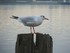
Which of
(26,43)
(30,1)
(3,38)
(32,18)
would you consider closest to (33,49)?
(26,43)

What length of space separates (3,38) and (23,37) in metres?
4.06

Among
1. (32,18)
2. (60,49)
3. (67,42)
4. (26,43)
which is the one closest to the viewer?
(26,43)

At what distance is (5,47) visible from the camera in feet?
18.7

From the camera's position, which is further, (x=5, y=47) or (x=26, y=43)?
(x=5, y=47)

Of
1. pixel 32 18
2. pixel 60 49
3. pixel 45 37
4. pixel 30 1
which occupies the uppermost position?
pixel 30 1

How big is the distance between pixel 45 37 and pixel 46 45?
9 centimetres

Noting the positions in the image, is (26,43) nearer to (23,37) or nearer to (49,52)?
(23,37)

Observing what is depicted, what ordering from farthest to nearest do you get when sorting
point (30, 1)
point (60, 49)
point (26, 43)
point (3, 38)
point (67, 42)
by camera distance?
1. point (30, 1)
2. point (3, 38)
3. point (67, 42)
4. point (60, 49)
5. point (26, 43)

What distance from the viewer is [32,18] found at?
3.23m

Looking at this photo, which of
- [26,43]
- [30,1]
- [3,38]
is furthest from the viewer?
[30,1]

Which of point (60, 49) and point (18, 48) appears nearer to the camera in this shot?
point (18, 48)

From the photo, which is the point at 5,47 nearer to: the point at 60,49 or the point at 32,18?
the point at 60,49

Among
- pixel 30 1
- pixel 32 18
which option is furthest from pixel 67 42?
pixel 30 1

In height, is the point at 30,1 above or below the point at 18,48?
above
